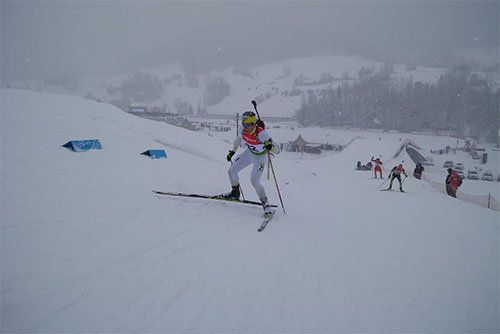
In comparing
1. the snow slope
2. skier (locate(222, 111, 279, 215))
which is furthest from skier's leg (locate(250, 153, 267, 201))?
the snow slope

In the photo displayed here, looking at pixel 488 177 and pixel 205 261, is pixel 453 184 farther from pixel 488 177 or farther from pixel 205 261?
pixel 488 177

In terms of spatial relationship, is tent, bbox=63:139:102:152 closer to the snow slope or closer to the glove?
the snow slope

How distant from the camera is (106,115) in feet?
43.7

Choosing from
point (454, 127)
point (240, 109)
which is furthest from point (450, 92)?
point (240, 109)

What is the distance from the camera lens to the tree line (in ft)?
257

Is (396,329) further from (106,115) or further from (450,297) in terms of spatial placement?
(106,115)

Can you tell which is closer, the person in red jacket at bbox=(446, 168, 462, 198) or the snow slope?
the snow slope

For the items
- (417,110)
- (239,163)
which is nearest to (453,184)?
(239,163)

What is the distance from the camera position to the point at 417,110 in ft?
276

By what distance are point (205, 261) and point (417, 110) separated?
10178cm

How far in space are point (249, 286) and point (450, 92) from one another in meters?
120

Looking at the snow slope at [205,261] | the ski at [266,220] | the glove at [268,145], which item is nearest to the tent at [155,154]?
the snow slope at [205,261]

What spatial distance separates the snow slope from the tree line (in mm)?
89911

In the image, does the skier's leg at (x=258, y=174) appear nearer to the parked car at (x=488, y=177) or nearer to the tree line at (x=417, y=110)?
the parked car at (x=488, y=177)
